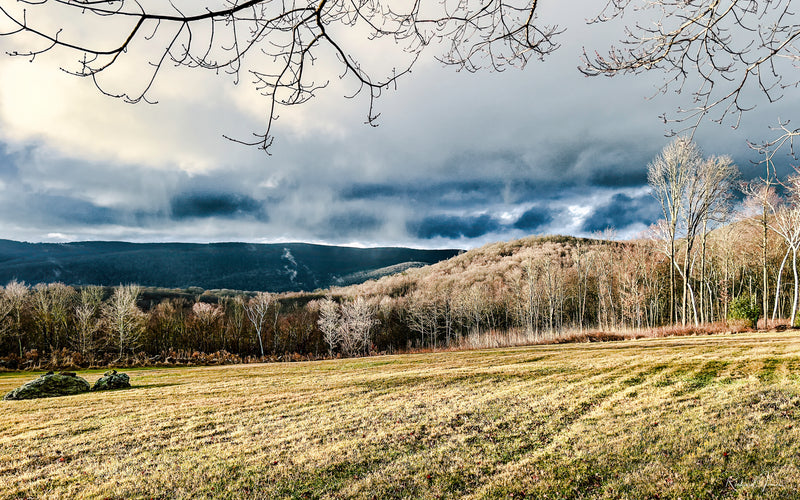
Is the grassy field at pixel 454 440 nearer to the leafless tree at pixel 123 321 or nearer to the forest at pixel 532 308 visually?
the forest at pixel 532 308

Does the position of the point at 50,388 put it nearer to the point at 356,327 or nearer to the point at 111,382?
the point at 111,382

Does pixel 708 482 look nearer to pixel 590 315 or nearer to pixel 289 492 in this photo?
pixel 289 492

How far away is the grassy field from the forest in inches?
696

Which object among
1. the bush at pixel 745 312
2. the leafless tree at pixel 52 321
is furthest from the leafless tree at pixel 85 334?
the bush at pixel 745 312

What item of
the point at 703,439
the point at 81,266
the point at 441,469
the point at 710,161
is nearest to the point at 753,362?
the point at 703,439

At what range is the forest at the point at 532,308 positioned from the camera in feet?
85.3

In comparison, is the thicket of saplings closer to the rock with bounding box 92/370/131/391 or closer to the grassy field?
the grassy field

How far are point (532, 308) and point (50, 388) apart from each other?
47.2m

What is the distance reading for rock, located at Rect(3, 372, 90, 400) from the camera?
1463 cm

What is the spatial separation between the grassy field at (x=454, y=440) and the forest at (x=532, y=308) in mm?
17668

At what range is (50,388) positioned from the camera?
15.3 metres

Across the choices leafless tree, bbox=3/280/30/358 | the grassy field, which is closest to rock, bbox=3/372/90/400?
the grassy field

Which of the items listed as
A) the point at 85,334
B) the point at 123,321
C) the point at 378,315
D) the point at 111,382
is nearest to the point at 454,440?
the point at 111,382

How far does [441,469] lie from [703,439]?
404 centimetres
